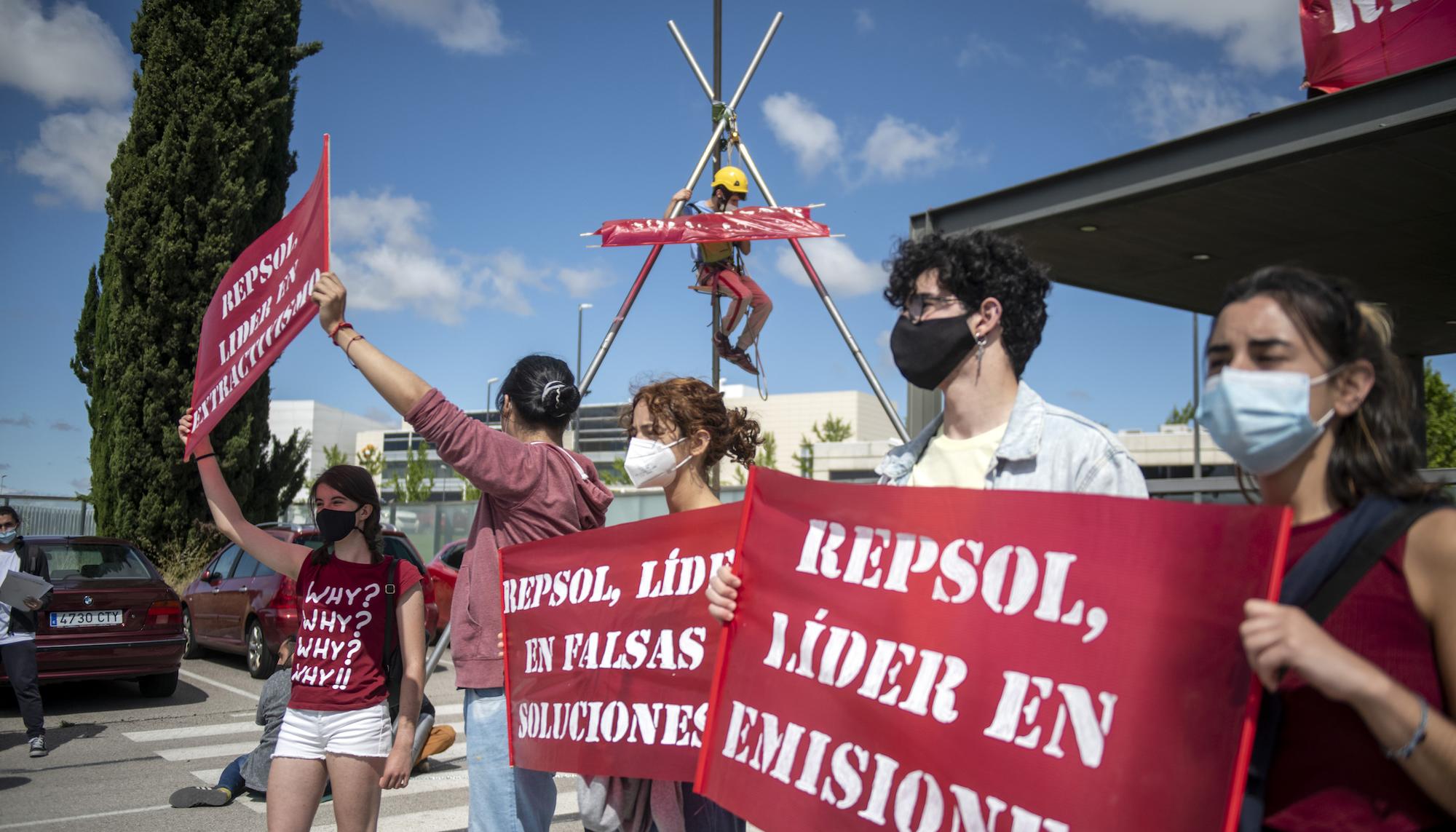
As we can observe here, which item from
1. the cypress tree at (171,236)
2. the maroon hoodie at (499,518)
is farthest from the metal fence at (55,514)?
the maroon hoodie at (499,518)

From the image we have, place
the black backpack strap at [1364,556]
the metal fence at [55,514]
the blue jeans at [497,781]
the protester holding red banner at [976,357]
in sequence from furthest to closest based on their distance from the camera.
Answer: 1. the metal fence at [55,514]
2. the blue jeans at [497,781]
3. the protester holding red banner at [976,357]
4. the black backpack strap at [1364,556]

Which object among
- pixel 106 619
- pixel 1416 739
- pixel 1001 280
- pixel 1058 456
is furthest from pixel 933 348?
pixel 106 619

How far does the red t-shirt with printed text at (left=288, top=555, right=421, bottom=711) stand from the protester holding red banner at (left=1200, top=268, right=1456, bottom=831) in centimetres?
292

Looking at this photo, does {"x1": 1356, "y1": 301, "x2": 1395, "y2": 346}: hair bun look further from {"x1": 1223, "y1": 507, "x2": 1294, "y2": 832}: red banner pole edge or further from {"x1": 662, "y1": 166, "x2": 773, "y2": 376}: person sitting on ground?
{"x1": 662, "y1": 166, "x2": 773, "y2": 376}: person sitting on ground

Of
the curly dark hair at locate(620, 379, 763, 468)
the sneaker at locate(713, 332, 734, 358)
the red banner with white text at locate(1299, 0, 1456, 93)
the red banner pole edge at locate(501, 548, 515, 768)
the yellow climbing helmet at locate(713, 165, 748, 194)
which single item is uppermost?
the red banner with white text at locate(1299, 0, 1456, 93)

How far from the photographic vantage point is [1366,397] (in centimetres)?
187

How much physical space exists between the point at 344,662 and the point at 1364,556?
315 cm

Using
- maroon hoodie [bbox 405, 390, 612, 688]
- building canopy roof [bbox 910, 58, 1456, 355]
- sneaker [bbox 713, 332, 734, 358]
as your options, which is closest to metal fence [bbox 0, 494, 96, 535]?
building canopy roof [bbox 910, 58, 1456, 355]

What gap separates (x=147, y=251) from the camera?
1814 cm

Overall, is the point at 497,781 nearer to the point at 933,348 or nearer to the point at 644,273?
the point at 933,348

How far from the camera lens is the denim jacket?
8.07 ft

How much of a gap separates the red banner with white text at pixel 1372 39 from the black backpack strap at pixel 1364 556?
299 inches

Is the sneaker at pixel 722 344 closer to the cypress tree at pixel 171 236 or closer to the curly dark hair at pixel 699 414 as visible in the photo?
the curly dark hair at pixel 699 414

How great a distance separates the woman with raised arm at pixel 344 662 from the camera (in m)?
3.69
